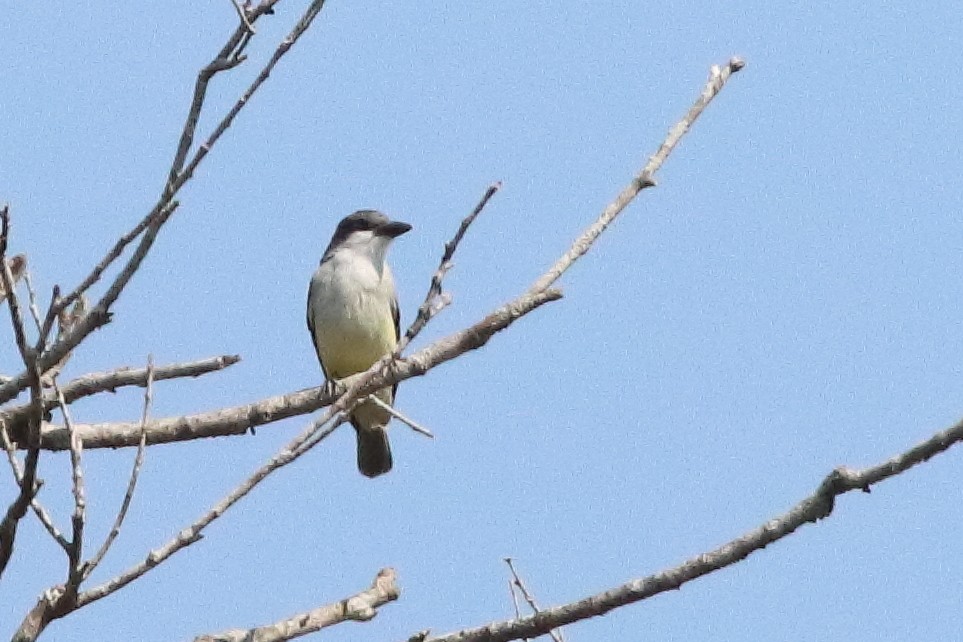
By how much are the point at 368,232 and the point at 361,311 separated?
81 cm

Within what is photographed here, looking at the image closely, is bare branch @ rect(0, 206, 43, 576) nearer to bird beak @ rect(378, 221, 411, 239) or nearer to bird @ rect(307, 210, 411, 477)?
bird @ rect(307, 210, 411, 477)

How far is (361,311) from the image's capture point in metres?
10.5

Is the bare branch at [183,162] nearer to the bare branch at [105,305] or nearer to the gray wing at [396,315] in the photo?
the bare branch at [105,305]

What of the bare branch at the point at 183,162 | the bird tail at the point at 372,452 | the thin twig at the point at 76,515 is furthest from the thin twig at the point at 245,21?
the bird tail at the point at 372,452

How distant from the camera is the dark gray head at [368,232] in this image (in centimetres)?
1096

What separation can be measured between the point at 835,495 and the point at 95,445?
10.9ft

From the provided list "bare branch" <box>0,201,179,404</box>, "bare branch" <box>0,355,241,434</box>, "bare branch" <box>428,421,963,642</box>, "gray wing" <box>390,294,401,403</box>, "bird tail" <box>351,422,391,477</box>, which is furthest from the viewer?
"bird tail" <box>351,422,391,477</box>

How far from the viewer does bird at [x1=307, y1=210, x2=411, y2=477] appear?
10469 mm

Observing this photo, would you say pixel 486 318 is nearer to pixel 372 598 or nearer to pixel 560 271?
pixel 560 271

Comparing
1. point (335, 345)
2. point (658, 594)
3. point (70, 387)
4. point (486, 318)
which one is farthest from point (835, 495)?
point (335, 345)

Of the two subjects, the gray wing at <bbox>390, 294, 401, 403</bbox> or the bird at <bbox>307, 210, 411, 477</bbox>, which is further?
the gray wing at <bbox>390, 294, 401, 403</bbox>

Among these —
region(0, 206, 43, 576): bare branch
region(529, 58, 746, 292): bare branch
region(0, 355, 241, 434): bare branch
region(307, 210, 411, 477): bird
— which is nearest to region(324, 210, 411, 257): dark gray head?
region(307, 210, 411, 477): bird

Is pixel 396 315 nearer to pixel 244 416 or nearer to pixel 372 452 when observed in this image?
pixel 372 452

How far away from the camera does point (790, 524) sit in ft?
12.0
